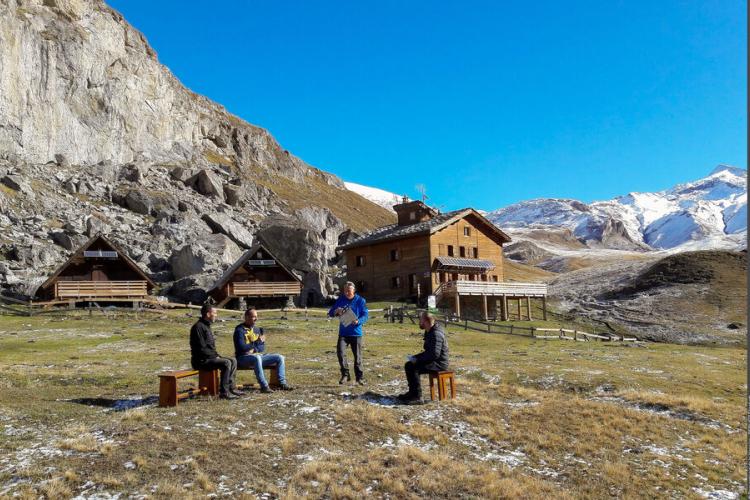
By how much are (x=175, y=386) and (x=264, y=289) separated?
44.0 m

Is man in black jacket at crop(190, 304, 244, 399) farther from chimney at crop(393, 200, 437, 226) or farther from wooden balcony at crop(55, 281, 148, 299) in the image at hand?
chimney at crop(393, 200, 437, 226)

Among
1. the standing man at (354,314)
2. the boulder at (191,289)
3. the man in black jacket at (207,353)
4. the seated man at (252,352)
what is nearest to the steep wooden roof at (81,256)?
the boulder at (191,289)

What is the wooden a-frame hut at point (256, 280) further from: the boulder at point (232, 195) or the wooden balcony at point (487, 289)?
the boulder at point (232, 195)

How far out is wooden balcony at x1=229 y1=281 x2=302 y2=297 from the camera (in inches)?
2296

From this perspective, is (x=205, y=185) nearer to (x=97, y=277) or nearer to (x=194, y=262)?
(x=194, y=262)

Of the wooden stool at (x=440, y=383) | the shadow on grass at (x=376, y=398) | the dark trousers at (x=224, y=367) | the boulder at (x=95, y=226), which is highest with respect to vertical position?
the boulder at (x=95, y=226)

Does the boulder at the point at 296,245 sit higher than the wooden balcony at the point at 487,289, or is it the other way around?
the boulder at the point at 296,245

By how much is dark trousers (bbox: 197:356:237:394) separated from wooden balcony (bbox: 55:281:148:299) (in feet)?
132

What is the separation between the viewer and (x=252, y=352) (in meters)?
17.4

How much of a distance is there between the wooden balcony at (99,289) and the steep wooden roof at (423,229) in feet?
76.0

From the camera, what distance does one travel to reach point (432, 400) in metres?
17.3

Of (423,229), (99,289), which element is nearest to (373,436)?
(99,289)

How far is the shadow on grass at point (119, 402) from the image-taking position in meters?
16.1

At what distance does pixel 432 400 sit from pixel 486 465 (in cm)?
421
